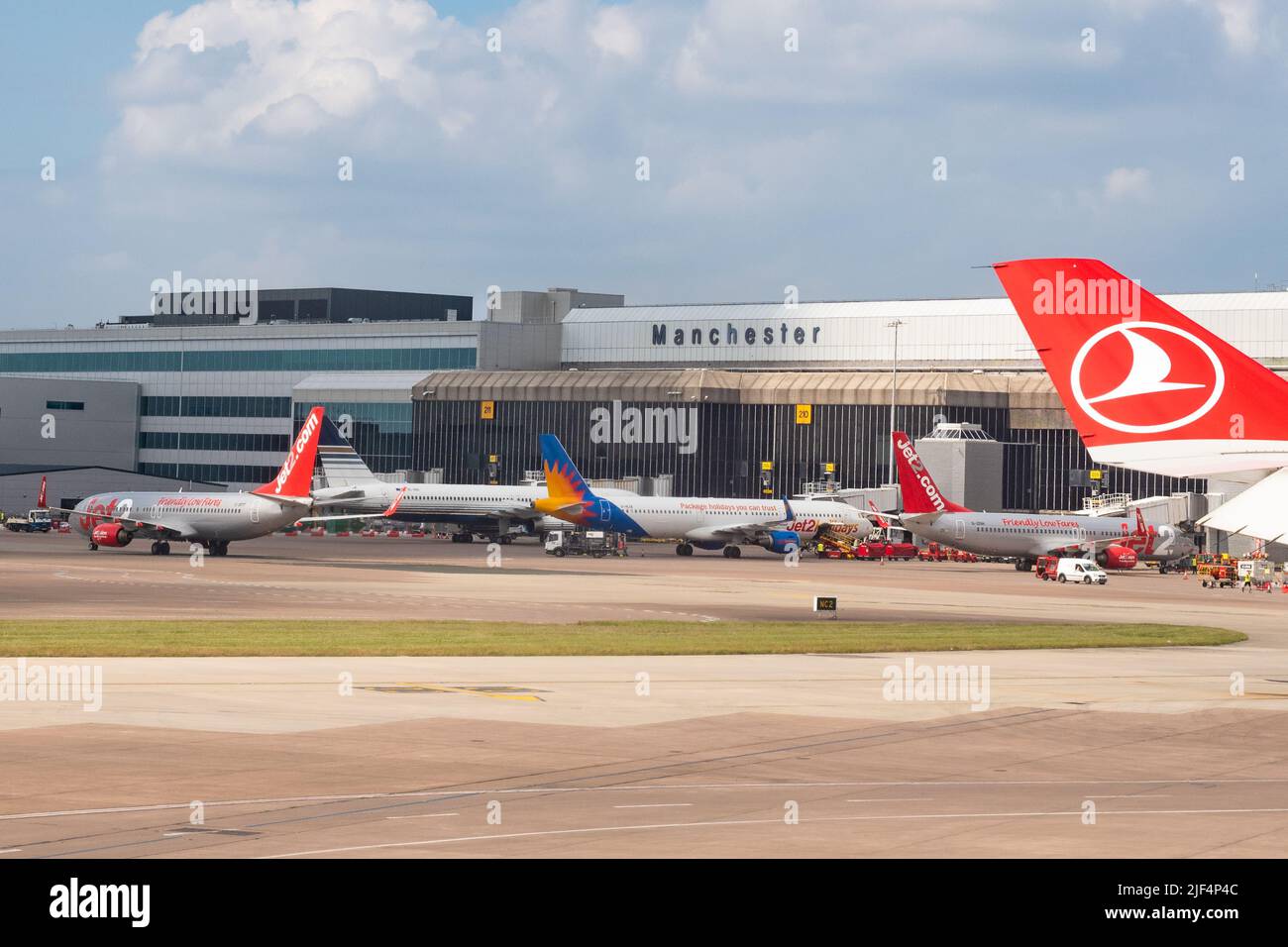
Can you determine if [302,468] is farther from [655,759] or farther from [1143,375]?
[655,759]

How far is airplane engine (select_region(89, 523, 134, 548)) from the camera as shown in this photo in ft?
331

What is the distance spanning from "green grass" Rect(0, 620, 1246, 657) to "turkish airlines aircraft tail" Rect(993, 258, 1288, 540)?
17.3 m

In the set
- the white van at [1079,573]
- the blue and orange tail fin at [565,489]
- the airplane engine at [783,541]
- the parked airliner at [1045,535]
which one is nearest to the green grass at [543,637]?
the white van at [1079,573]

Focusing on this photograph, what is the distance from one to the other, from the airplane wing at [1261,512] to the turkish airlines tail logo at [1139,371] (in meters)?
1.65

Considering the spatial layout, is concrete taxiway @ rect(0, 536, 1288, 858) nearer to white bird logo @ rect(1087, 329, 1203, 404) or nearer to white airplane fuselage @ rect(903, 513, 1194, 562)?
white bird logo @ rect(1087, 329, 1203, 404)

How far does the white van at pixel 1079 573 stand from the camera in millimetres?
93562

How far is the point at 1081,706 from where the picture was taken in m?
32.5

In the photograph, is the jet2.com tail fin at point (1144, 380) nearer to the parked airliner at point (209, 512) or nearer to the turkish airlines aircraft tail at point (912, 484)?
the parked airliner at point (209, 512)

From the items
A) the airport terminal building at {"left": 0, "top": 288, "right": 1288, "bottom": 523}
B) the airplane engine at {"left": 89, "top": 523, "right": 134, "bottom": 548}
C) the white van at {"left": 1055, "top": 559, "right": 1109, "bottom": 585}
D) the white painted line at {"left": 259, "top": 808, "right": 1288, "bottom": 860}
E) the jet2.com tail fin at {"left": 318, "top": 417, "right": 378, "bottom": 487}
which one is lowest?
the white van at {"left": 1055, "top": 559, "right": 1109, "bottom": 585}

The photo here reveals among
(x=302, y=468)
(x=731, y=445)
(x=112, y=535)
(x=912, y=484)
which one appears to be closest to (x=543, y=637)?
(x=302, y=468)

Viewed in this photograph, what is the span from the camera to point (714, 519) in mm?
123062

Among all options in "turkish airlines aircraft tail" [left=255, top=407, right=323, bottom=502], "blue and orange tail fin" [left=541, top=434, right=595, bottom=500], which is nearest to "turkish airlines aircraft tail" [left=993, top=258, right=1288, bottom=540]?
"turkish airlines aircraft tail" [left=255, top=407, right=323, bottom=502]

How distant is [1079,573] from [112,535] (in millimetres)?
57356
